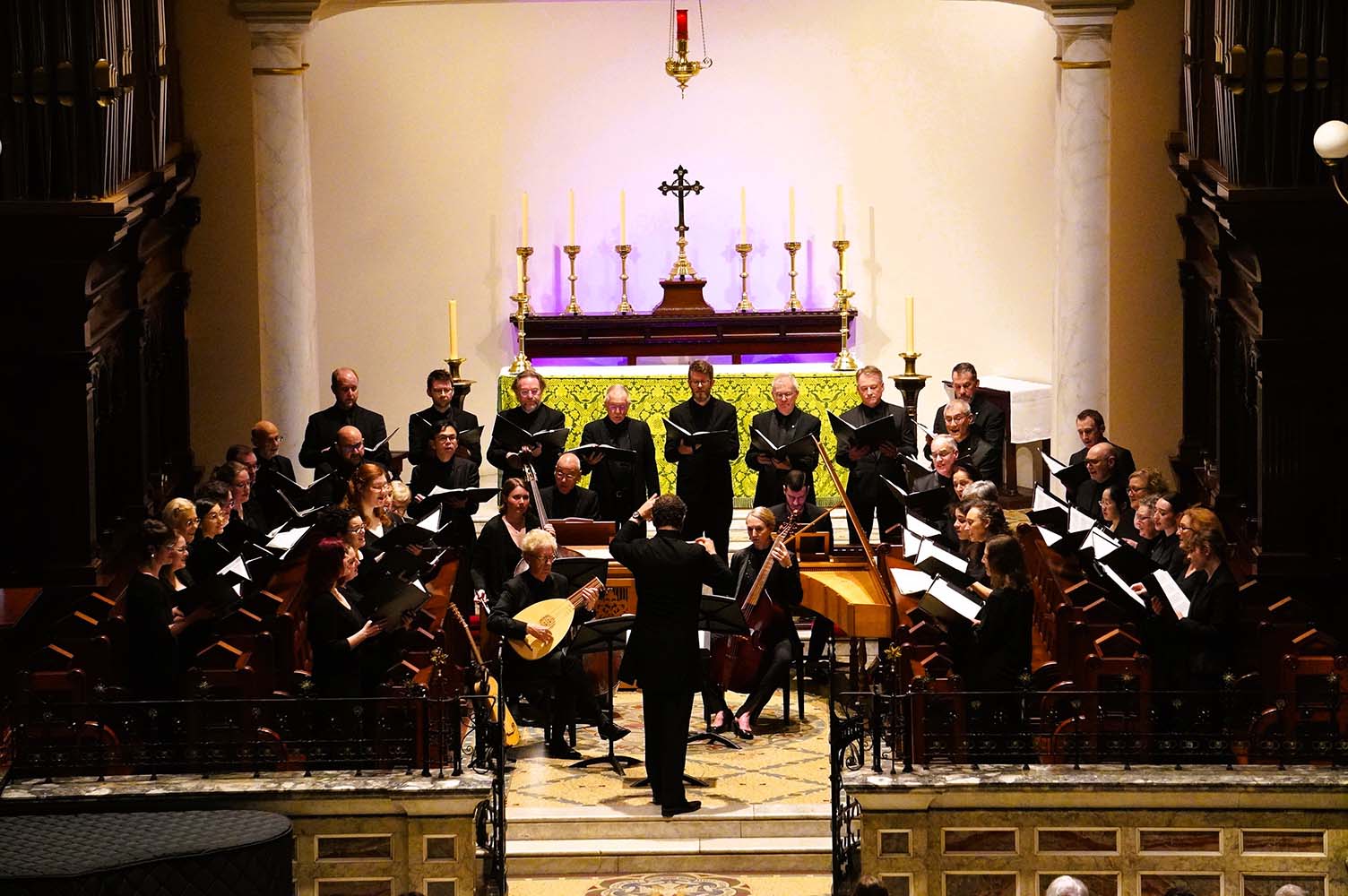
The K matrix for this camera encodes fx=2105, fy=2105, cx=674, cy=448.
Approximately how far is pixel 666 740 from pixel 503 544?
2.02 metres

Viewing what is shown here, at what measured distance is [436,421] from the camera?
12.2m

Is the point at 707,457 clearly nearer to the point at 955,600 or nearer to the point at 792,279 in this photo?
the point at 955,600

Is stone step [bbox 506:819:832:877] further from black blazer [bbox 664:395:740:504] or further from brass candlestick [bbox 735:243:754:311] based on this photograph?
brass candlestick [bbox 735:243:754:311]

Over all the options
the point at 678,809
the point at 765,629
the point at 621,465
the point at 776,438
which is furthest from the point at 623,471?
the point at 678,809

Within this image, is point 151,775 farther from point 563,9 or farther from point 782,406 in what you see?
point 563,9

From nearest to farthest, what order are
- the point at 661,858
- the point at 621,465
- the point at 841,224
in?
the point at 661,858 → the point at 621,465 → the point at 841,224

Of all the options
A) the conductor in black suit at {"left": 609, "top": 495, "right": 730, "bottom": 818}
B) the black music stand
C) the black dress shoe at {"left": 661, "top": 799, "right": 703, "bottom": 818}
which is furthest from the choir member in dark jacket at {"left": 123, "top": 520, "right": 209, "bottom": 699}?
the black music stand

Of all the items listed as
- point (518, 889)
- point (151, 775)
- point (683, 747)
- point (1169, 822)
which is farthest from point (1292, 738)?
point (151, 775)

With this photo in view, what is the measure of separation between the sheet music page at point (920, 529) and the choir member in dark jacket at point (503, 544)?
2040 millimetres

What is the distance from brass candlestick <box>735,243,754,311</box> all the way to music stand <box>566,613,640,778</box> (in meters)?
6.23

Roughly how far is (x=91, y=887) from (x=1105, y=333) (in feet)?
28.7

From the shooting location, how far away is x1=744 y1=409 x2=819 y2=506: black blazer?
1172 centimetres

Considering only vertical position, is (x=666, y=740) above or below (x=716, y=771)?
above

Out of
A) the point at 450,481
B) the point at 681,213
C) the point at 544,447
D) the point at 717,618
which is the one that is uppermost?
the point at 681,213
